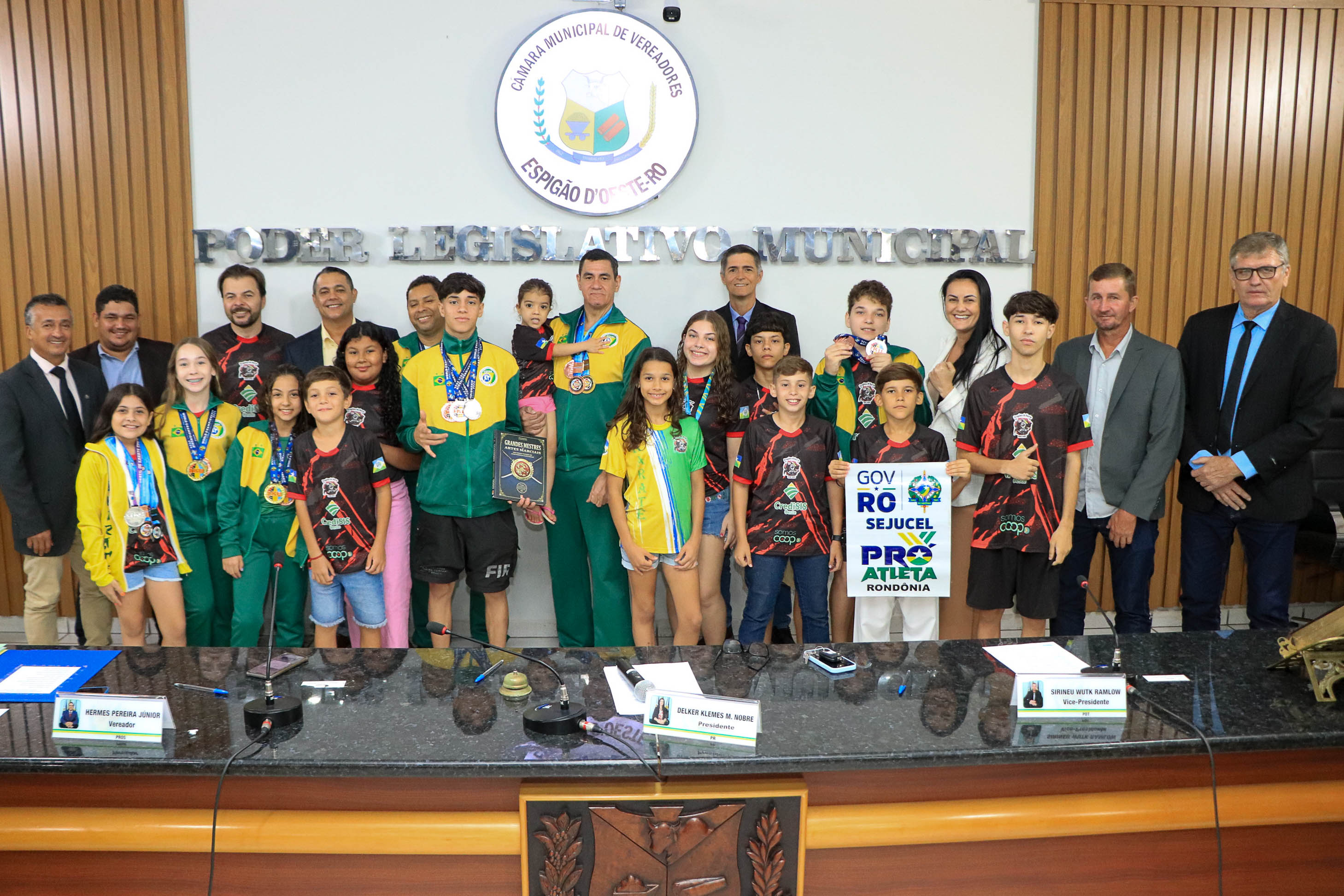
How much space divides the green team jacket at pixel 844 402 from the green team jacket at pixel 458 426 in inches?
51.1

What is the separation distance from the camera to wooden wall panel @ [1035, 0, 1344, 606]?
465 centimetres

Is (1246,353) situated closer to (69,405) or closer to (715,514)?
(715,514)

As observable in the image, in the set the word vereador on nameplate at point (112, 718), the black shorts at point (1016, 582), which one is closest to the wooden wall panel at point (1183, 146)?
the black shorts at point (1016, 582)

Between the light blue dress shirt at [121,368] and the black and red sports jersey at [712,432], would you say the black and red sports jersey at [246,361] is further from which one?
the black and red sports jersey at [712,432]

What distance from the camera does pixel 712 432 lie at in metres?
3.71

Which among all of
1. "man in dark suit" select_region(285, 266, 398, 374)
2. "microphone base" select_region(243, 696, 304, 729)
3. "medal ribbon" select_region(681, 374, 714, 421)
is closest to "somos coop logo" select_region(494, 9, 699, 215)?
"man in dark suit" select_region(285, 266, 398, 374)

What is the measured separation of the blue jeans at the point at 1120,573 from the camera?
3.51 meters

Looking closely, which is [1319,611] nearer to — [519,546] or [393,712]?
[519,546]

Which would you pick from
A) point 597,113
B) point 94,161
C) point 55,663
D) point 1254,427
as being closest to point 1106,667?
point 1254,427

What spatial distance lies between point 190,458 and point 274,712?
2.13 meters

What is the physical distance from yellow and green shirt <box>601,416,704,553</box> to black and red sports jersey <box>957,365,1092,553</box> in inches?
43.1

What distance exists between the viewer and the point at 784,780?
71.2 inches

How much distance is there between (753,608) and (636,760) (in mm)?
1815

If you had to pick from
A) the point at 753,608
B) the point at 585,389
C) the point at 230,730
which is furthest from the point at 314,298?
the point at 230,730
